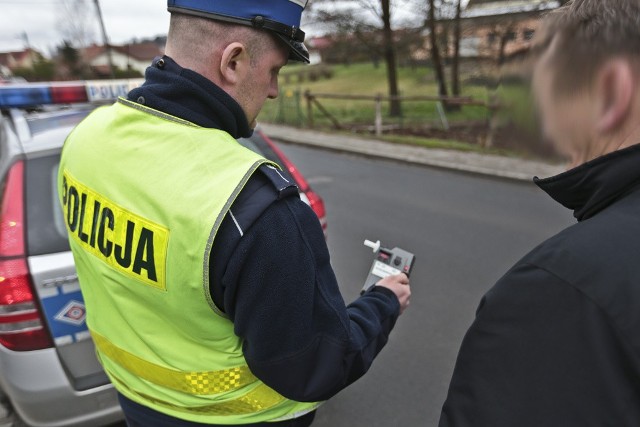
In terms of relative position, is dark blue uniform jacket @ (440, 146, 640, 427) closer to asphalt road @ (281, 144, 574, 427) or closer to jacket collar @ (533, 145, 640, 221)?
jacket collar @ (533, 145, 640, 221)

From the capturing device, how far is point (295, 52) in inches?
48.1

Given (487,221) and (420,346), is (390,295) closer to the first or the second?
(420,346)

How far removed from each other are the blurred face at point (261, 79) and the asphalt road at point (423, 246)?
198 cm

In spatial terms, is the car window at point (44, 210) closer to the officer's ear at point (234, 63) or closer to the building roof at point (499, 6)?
the officer's ear at point (234, 63)

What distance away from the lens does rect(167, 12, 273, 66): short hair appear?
1092 millimetres

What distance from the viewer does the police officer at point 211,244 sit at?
3.27 ft

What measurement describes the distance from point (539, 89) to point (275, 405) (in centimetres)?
102

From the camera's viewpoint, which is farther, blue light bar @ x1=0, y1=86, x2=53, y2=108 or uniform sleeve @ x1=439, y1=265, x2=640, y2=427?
blue light bar @ x1=0, y1=86, x2=53, y2=108

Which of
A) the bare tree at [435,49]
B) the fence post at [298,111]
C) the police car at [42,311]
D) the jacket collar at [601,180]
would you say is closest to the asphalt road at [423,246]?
the police car at [42,311]

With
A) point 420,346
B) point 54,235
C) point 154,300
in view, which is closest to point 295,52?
point 154,300

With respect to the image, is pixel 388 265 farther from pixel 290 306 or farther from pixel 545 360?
pixel 545 360

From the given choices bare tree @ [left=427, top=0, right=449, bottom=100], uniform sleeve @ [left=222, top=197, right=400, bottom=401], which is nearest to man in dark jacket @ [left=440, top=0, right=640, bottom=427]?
uniform sleeve @ [left=222, top=197, right=400, bottom=401]

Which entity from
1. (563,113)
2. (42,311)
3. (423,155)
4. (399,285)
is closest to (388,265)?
(399,285)

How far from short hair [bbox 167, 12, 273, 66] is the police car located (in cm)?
123
